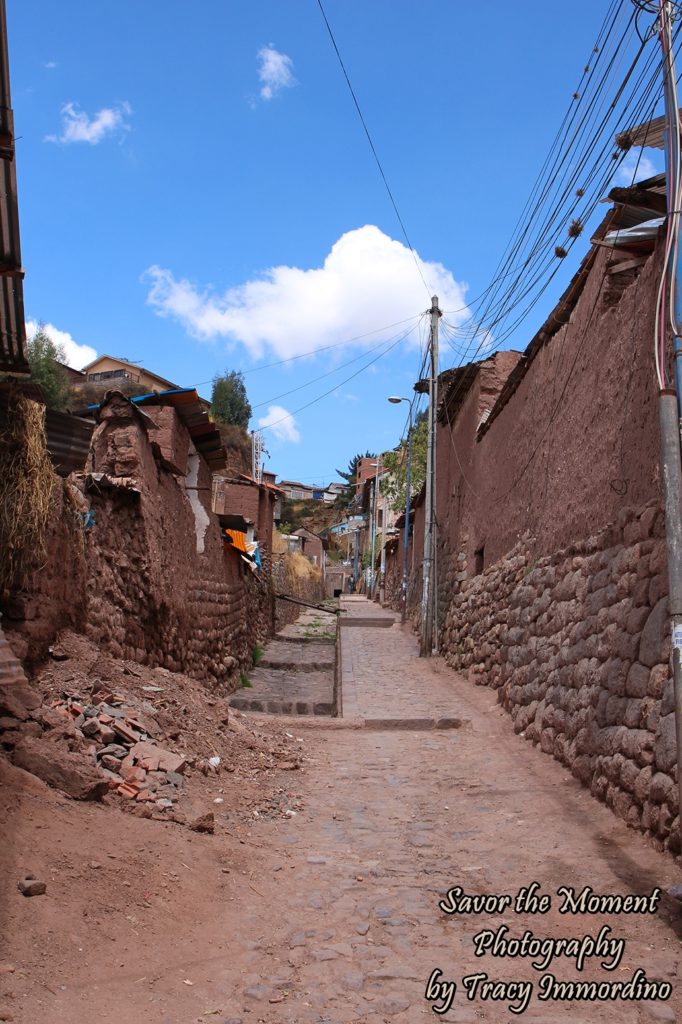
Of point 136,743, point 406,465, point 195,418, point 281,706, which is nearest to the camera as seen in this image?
point 136,743

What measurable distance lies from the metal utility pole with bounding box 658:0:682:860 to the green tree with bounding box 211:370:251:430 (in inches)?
1929

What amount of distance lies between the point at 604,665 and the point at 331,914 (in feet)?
9.58

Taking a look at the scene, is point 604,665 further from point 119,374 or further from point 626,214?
point 119,374

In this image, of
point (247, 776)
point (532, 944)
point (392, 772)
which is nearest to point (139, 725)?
point (247, 776)

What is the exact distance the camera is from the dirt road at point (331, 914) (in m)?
2.88

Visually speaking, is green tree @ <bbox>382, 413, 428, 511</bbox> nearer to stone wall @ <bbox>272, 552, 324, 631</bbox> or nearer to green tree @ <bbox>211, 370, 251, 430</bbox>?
stone wall @ <bbox>272, 552, 324, 631</bbox>

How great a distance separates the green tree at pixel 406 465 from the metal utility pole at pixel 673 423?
88.5 feet

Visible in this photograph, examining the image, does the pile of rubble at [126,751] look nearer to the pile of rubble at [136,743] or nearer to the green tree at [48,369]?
the pile of rubble at [136,743]

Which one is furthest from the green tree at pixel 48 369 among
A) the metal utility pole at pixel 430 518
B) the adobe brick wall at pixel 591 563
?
the adobe brick wall at pixel 591 563

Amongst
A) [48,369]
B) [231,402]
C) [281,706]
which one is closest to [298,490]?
[231,402]

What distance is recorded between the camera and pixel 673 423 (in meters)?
4.19

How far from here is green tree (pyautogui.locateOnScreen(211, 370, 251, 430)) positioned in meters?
54.1

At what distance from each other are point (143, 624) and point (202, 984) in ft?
17.6

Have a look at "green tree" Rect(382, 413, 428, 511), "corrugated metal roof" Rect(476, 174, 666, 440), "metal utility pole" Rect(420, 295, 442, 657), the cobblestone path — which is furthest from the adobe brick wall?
"green tree" Rect(382, 413, 428, 511)
